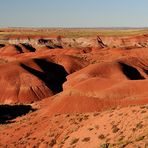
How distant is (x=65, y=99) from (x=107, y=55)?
185ft

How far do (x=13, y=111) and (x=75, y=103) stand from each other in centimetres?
1797

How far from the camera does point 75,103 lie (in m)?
46.3

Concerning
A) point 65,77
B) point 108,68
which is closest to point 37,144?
point 108,68

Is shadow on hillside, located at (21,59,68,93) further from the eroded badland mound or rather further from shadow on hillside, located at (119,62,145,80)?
shadow on hillside, located at (119,62,145,80)

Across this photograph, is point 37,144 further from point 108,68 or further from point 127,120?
point 108,68

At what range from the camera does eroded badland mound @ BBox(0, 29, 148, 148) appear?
88.1 ft

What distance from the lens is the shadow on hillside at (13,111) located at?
57603mm

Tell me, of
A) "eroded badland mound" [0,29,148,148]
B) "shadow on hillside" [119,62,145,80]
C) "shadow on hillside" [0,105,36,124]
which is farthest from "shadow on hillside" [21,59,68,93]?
"shadow on hillside" [119,62,145,80]

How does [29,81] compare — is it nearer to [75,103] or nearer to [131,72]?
[131,72]

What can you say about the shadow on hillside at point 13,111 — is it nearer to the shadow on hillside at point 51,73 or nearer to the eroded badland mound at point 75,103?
the eroded badland mound at point 75,103

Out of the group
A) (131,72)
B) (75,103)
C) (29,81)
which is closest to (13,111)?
(29,81)

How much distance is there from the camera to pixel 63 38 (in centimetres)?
17412

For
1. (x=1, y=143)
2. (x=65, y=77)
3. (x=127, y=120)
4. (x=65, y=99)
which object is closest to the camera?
(x=127, y=120)

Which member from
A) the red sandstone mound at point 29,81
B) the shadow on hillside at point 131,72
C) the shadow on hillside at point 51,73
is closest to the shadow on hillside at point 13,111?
the red sandstone mound at point 29,81
